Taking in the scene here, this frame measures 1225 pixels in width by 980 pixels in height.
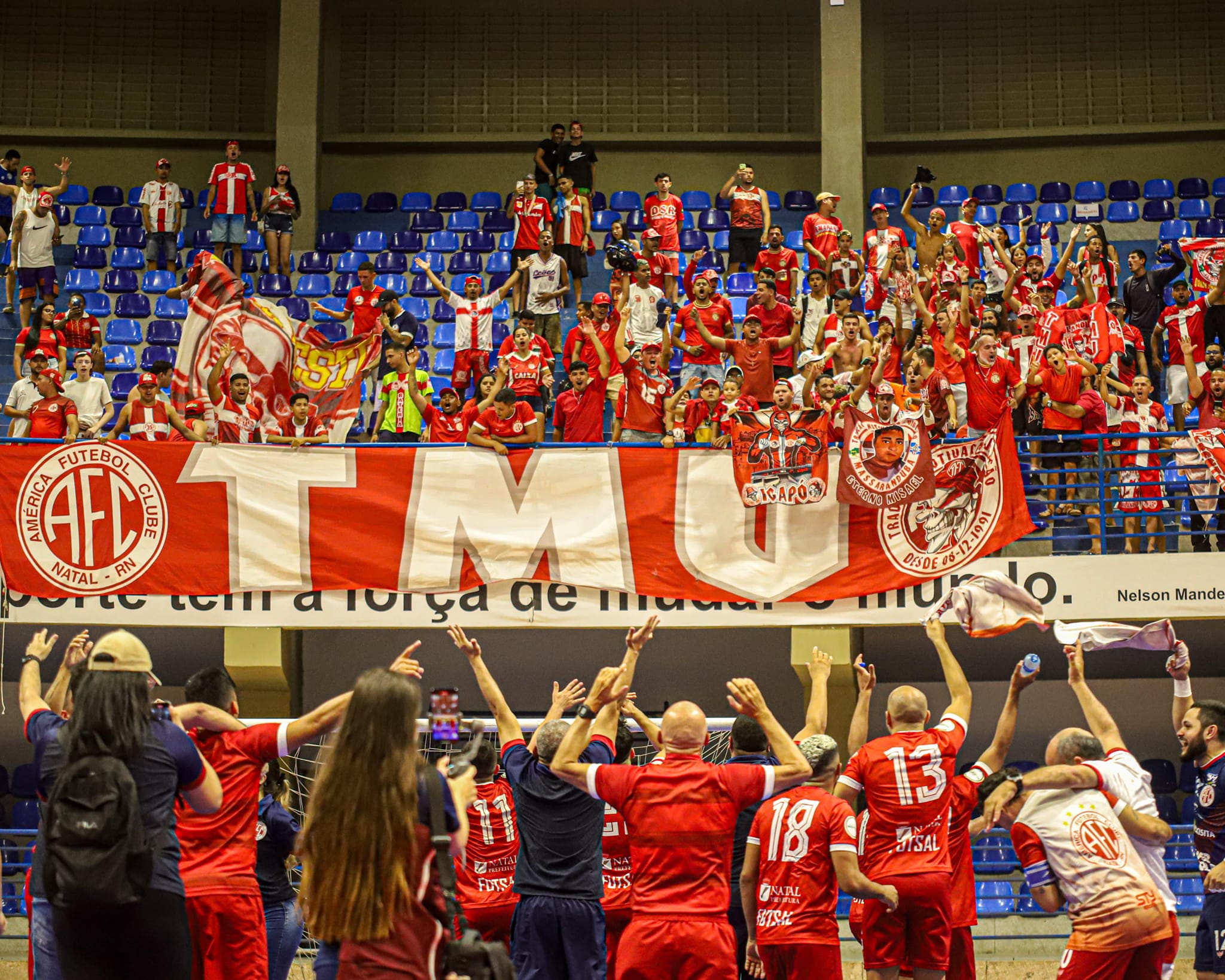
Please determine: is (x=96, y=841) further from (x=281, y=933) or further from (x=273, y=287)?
(x=273, y=287)

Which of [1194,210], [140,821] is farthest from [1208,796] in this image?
[1194,210]

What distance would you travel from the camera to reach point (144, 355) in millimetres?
19328

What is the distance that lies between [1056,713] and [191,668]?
9461mm

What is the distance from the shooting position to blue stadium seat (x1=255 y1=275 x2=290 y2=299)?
20.7m

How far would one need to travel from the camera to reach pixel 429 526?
45.3ft

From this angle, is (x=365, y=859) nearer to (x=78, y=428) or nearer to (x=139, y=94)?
(x=78, y=428)

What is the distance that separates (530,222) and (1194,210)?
9359mm

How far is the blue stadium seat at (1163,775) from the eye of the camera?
16.2 meters

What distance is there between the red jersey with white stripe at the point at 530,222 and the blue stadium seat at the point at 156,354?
4.53 meters

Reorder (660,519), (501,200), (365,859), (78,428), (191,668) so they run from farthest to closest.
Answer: (501,200), (191,668), (78,428), (660,519), (365,859)

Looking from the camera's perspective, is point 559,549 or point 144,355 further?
point 144,355

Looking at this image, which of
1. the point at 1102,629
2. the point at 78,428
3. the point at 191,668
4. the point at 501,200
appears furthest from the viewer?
the point at 501,200

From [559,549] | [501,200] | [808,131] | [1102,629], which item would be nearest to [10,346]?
[501,200]

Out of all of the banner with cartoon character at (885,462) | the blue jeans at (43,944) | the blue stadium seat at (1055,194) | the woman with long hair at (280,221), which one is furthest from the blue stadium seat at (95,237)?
the blue jeans at (43,944)
